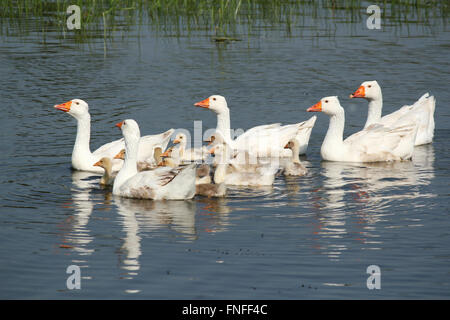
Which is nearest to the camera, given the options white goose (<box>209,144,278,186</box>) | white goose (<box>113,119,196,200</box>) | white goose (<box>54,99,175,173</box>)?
white goose (<box>113,119,196,200</box>)

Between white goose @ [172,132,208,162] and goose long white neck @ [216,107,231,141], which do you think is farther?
goose long white neck @ [216,107,231,141]

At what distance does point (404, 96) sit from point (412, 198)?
Result: 7340 millimetres

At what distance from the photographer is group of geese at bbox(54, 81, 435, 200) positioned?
465 inches

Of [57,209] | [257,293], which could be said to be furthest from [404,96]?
[257,293]

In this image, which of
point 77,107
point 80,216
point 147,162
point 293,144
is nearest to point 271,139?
point 293,144

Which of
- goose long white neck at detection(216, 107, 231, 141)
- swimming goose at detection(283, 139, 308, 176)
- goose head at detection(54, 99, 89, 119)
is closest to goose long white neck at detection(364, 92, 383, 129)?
goose long white neck at detection(216, 107, 231, 141)

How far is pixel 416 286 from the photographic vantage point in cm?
841

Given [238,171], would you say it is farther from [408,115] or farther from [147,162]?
[408,115]

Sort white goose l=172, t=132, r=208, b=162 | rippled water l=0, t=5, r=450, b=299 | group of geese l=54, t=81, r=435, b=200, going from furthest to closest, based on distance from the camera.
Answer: white goose l=172, t=132, r=208, b=162 < group of geese l=54, t=81, r=435, b=200 < rippled water l=0, t=5, r=450, b=299

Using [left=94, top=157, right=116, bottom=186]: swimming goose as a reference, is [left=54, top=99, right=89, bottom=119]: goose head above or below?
A: above

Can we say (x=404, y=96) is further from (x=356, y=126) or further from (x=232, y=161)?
(x=232, y=161)

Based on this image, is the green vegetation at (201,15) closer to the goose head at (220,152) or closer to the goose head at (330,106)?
the goose head at (330,106)

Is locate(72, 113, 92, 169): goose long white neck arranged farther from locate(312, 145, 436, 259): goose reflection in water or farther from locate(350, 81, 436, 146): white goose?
locate(350, 81, 436, 146): white goose

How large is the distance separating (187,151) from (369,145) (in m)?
3.04
